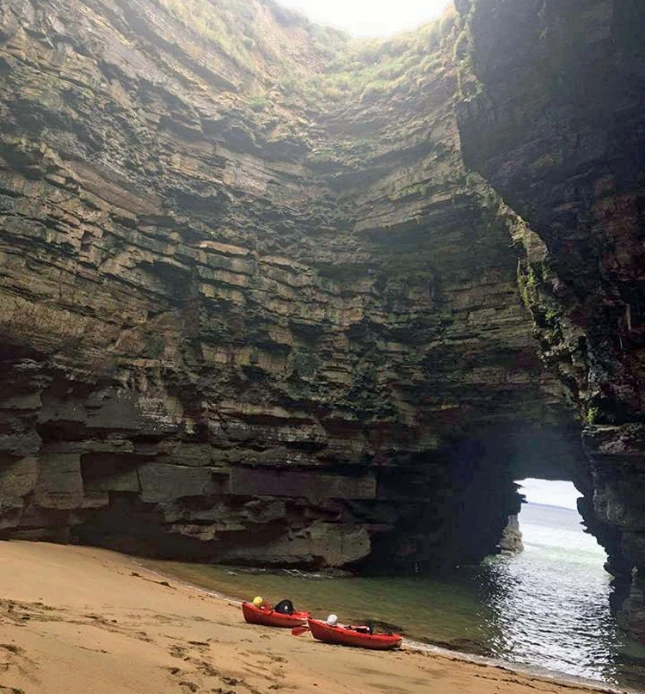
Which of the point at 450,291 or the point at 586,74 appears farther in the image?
the point at 450,291

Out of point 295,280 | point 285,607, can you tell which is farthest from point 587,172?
point 295,280

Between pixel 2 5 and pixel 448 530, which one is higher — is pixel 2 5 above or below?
above

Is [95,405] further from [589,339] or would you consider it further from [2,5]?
[589,339]

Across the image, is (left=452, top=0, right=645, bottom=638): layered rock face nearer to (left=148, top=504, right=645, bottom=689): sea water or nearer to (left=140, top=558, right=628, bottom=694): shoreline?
(left=148, top=504, right=645, bottom=689): sea water

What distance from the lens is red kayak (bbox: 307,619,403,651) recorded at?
7.89m

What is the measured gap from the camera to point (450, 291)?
780 inches

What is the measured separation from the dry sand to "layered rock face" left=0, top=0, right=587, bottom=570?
513 centimetres

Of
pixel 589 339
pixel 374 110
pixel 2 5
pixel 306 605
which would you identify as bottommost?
pixel 306 605

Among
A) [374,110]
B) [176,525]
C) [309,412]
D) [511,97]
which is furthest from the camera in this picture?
[374,110]

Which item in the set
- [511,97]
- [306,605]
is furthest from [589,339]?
[306,605]

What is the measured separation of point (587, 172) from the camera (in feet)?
32.6

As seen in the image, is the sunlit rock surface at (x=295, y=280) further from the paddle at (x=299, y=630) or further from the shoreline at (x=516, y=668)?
the paddle at (x=299, y=630)

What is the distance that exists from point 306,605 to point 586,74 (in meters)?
12.9

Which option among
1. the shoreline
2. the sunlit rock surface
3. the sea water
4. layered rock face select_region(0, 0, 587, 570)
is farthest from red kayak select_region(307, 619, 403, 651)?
layered rock face select_region(0, 0, 587, 570)
